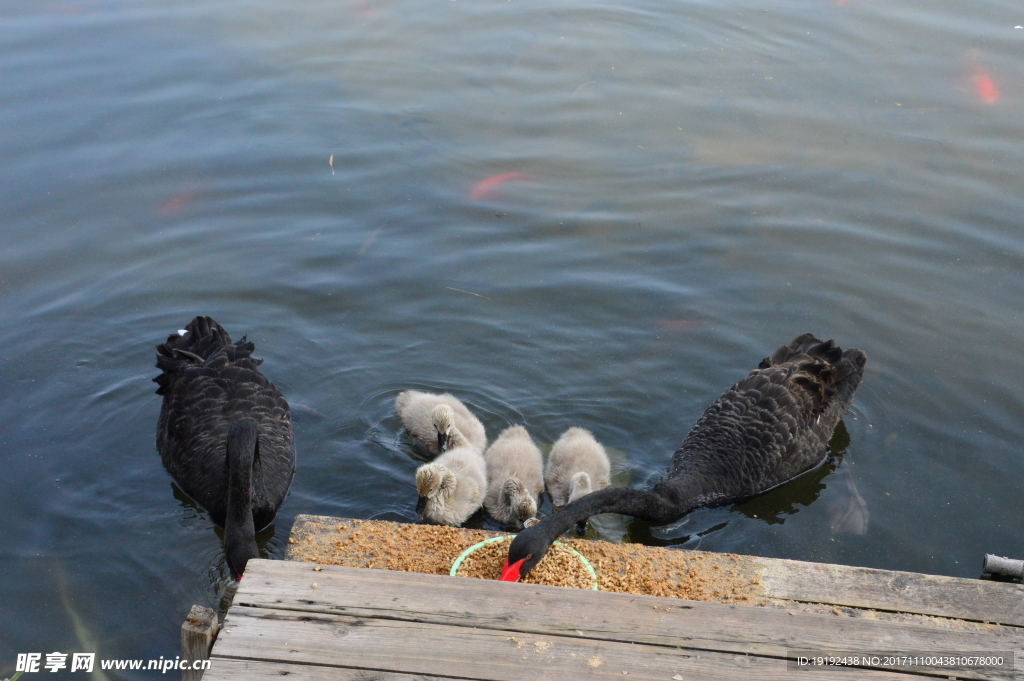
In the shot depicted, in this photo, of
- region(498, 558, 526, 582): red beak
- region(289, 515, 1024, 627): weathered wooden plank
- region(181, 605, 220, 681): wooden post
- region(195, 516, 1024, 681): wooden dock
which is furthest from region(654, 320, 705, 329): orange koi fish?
region(181, 605, 220, 681): wooden post

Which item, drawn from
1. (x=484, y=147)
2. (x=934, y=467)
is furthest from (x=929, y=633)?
(x=484, y=147)

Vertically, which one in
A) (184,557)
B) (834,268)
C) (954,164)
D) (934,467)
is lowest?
(184,557)

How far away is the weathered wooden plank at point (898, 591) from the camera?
4.25 metres

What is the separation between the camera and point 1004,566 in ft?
16.9

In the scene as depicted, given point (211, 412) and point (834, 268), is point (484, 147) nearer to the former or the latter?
point (834, 268)

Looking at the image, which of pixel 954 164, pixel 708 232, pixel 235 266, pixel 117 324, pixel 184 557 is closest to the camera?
pixel 184 557

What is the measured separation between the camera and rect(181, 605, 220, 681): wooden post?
11.7 ft

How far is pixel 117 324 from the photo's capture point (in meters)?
7.65

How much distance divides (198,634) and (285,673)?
1.29 feet

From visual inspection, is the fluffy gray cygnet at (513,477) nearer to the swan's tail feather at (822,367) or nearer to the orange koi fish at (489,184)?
the swan's tail feather at (822,367)

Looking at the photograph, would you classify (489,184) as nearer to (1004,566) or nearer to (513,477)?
(513,477)

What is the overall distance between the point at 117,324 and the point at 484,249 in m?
3.27

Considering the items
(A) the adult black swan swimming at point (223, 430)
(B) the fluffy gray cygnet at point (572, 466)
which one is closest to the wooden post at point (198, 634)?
(A) the adult black swan swimming at point (223, 430)

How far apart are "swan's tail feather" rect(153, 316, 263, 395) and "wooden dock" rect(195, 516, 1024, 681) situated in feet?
9.22
